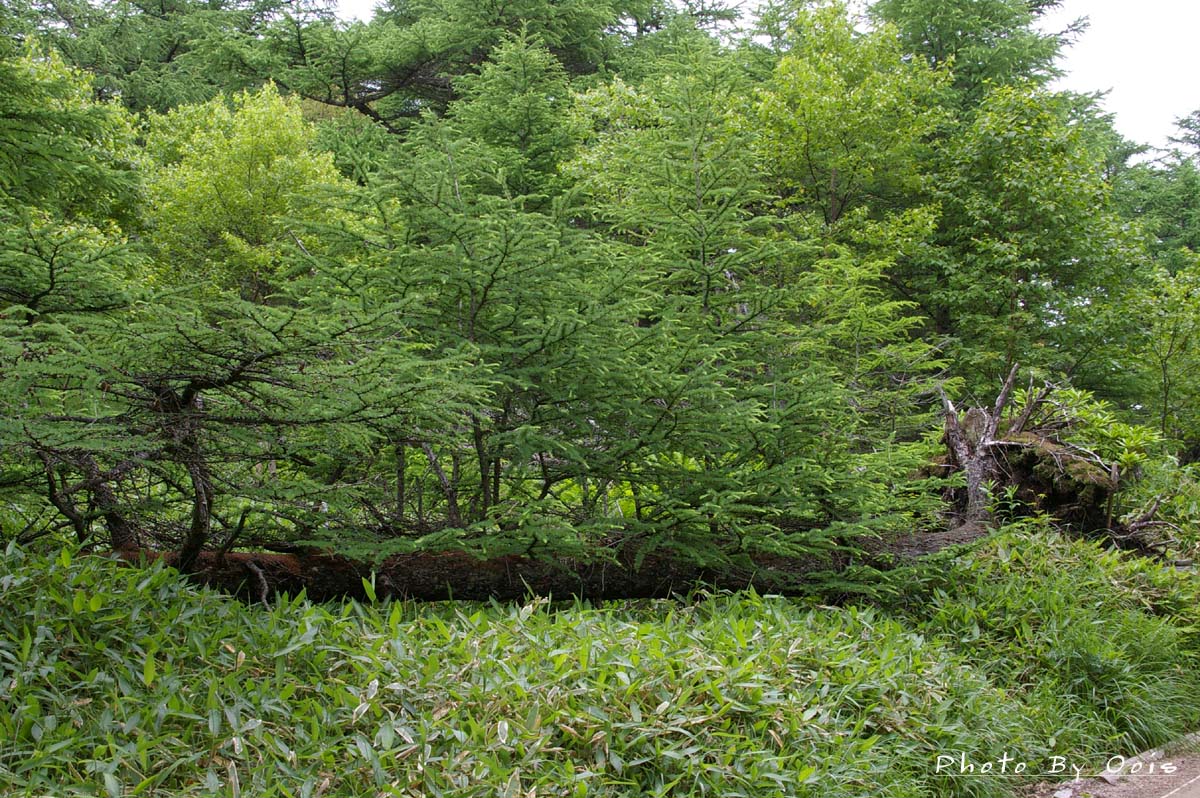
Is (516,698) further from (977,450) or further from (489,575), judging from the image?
(977,450)

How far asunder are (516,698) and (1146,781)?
10.7ft

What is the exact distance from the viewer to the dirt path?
13.5 feet

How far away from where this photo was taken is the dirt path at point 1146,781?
412cm

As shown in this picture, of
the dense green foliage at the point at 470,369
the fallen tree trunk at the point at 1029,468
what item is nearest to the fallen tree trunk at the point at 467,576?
the dense green foliage at the point at 470,369

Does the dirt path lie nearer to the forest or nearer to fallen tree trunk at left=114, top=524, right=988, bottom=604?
the forest

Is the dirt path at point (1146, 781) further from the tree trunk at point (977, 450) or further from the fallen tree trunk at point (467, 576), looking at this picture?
the tree trunk at point (977, 450)

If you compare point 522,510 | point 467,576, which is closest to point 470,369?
point 522,510

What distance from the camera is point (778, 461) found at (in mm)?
5492

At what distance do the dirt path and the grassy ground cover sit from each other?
5.5 inches

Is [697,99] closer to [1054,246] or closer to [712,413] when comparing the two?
[712,413]

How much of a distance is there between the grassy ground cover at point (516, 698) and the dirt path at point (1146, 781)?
139 mm

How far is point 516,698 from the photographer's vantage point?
3.56 m

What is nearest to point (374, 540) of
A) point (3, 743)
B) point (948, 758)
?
point (3, 743)

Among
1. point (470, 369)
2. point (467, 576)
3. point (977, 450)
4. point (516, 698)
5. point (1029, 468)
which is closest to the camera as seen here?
point (516, 698)
